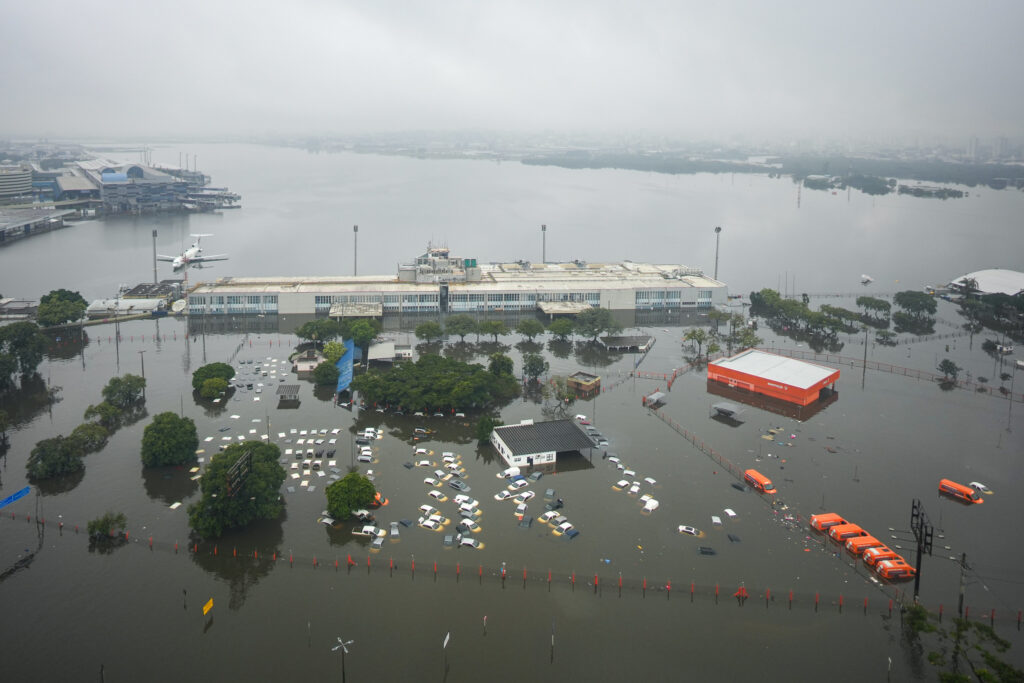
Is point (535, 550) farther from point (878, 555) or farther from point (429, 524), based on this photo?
point (878, 555)

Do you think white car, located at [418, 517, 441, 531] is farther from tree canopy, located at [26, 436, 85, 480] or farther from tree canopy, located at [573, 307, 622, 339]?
tree canopy, located at [573, 307, 622, 339]

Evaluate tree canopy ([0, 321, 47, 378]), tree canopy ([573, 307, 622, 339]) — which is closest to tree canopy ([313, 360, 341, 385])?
tree canopy ([0, 321, 47, 378])

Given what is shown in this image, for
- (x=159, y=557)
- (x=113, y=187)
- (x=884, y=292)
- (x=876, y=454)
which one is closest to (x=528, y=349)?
(x=876, y=454)

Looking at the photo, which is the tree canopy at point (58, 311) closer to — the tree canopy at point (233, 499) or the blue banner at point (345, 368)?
the blue banner at point (345, 368)

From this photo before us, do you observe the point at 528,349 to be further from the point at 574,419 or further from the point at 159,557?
the point at 159,557

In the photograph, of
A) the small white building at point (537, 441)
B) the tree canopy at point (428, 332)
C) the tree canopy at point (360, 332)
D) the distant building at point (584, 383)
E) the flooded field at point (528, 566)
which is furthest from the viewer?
the tree canopy at point (428, 332)

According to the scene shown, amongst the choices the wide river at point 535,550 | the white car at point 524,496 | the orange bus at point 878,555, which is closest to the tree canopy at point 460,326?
the wide river at point 535,550
